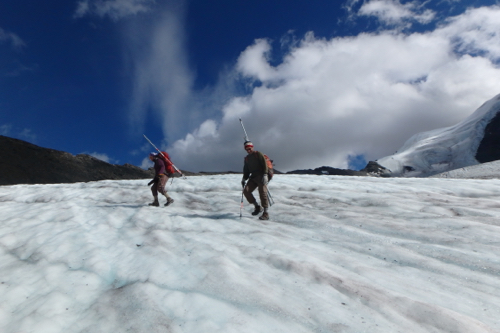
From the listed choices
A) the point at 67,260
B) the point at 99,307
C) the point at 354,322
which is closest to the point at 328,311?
the point at 354,322

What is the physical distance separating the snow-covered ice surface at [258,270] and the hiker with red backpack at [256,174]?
1.97ft

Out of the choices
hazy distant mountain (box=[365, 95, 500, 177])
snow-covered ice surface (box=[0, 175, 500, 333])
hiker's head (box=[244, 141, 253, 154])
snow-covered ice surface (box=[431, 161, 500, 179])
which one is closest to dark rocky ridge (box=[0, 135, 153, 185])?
snow-covered ice surface (box=[0, 175, 500, 333])

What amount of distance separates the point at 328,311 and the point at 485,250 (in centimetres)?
359

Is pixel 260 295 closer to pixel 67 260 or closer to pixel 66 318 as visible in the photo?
pixel 66 318

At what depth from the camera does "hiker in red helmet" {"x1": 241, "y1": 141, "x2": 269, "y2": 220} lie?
27.2 ft

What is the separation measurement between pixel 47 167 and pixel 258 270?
51.2 meters

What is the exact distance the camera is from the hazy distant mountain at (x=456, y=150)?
11994 cm

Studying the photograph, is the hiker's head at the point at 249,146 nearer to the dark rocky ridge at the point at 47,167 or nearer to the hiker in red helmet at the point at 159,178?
the hiker in red helmet at the point at 159,178

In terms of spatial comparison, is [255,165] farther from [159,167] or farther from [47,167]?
[47,167]

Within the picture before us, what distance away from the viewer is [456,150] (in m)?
125

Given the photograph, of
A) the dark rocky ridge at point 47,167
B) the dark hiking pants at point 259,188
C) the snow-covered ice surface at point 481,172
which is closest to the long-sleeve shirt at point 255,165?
the dark hiking pants at point 259,188

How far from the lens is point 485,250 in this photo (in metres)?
4.91

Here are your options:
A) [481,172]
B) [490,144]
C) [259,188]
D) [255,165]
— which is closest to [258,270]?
[259,188]

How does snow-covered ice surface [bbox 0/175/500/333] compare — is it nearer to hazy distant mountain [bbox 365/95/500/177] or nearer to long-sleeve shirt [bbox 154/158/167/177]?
long-sleeve shirt [bbox 154/158/167/177]
